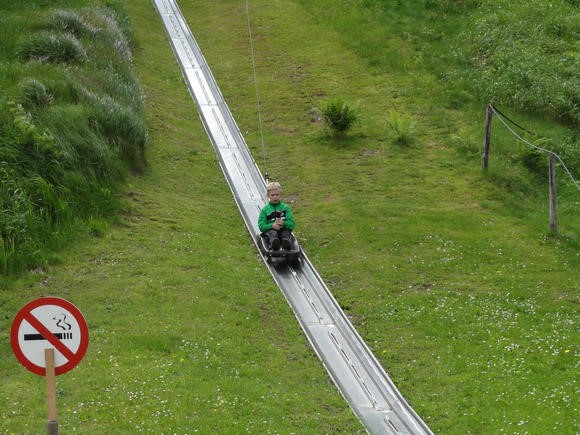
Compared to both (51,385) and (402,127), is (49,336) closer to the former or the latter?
(51,385)

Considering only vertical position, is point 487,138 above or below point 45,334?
below

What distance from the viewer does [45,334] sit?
657 centimetres

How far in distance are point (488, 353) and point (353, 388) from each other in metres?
2.11

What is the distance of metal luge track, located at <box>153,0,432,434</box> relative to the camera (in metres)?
10.5

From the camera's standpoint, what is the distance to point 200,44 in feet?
93.1

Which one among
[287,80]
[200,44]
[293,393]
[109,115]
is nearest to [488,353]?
[293,393]

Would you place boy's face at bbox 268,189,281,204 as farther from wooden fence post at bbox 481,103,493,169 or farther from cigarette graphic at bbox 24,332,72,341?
cigarette graphic at bbox 24,332,72,341

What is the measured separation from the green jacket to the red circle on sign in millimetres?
8531

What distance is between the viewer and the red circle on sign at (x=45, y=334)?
6.49 meters

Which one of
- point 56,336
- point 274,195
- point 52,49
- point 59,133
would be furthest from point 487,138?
point 56,336

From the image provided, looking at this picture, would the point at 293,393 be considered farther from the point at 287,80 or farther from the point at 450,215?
the point at 287,80

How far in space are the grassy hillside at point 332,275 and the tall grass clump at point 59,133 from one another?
0.59m

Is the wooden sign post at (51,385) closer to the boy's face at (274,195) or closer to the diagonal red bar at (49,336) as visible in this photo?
the diagonal red bar at (49,336)

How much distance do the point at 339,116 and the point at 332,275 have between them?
6.95 metres
